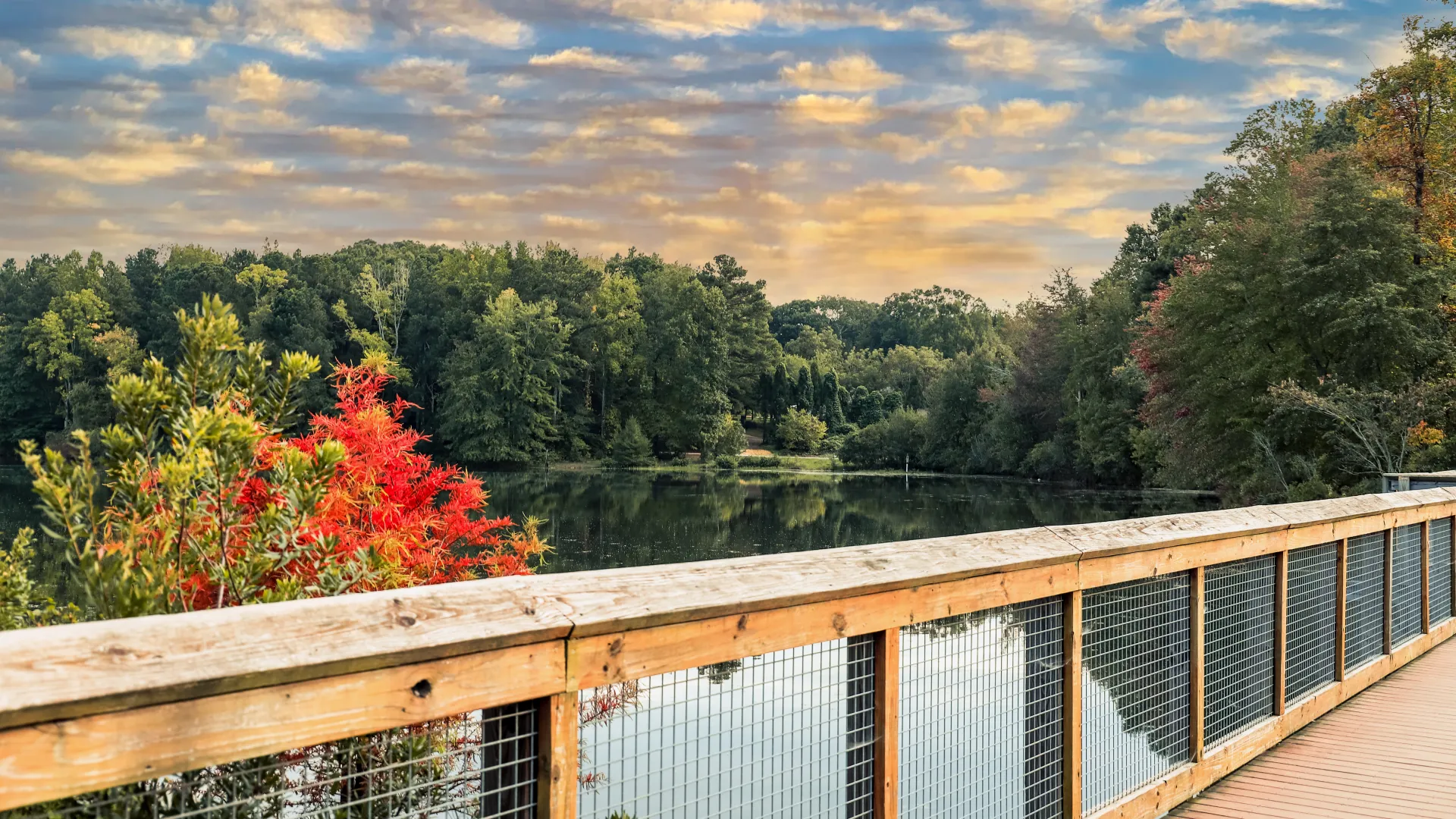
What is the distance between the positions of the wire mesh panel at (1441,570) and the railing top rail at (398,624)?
610cm

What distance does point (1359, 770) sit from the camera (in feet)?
15.1

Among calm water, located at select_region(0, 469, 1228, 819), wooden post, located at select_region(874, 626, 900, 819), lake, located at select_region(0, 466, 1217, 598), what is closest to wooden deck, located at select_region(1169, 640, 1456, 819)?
calm water, located at select_region(0, 469, 1228, 819)

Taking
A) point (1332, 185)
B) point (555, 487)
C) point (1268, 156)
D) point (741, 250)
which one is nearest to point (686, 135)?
point (741, 250)

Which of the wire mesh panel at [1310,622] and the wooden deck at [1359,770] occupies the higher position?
the wire mesh panel at [1310,622]

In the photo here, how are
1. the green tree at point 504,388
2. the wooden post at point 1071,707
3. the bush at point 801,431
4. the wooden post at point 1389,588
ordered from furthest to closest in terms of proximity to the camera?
the bush at point 801,431 → the green tree at point 504,388 → the wooden post at point 1389,588 → the wooden post at point 1071,707

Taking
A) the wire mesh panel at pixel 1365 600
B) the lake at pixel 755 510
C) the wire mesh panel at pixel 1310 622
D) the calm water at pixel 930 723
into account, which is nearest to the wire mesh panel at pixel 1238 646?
the wire mesh panel at pixel 1310 622

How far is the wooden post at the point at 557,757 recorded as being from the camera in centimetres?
193

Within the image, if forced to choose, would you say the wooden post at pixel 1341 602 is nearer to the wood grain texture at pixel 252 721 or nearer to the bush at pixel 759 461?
the wood grain texture at pixel 252 721

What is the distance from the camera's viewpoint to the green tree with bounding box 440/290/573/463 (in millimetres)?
61219

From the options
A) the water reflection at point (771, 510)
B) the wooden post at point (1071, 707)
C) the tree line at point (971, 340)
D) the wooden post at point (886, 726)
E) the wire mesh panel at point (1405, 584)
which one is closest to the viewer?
the wooden post at point (886, 726)

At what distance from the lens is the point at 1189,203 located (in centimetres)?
4406

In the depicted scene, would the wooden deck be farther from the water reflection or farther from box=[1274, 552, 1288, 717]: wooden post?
the water reflection

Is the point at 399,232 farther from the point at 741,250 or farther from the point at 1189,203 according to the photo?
the point at 1189,203

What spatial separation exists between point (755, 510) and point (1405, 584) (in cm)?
2996
